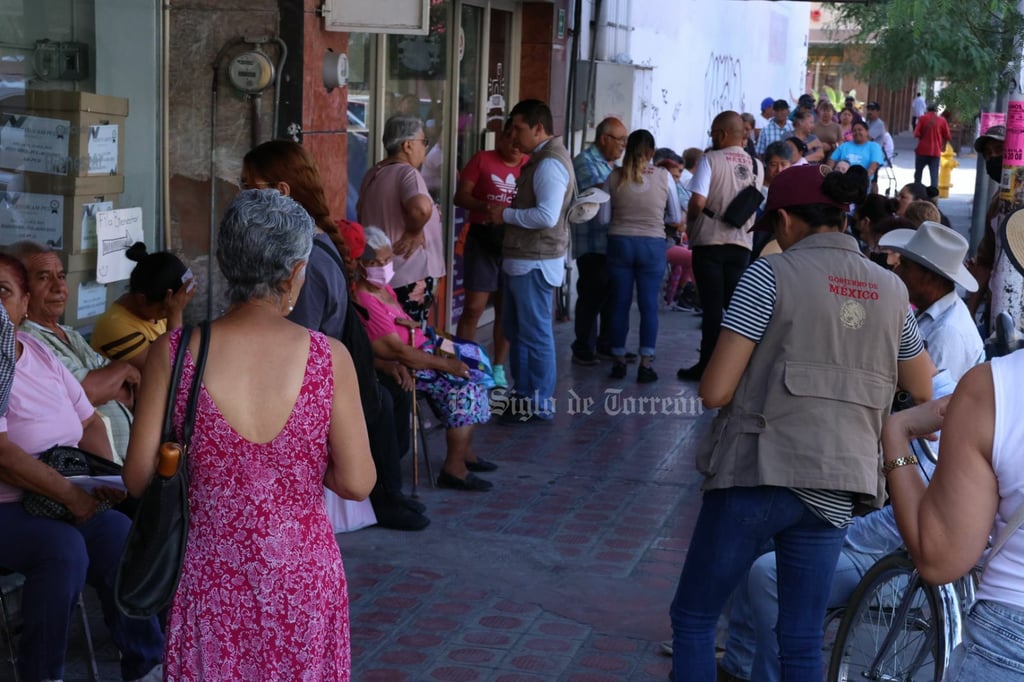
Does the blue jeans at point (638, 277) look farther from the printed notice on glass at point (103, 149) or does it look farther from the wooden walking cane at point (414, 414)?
the printed notice on glass at point (103, 149)

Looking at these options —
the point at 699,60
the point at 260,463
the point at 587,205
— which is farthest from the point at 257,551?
the point at 699,60

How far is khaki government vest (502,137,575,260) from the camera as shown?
8211mm

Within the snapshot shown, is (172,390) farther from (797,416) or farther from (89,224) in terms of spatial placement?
(89,224)

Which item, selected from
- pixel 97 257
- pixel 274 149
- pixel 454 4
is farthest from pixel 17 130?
pixel 454 4

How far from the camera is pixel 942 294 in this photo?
15.6 ft

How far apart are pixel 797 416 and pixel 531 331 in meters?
4.70

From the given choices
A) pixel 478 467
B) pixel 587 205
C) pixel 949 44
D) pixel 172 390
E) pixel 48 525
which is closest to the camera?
pixel 172 390

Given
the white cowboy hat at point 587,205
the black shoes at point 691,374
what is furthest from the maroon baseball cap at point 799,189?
the black shoes at point 691,374

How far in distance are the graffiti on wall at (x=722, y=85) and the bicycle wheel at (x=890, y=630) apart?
15342 mm

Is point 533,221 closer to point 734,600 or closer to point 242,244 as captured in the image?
point 734,600

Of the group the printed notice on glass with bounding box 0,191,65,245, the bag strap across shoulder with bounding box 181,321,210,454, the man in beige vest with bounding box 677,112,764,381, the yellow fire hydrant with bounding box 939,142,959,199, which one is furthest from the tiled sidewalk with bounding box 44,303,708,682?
the yellow fire hydrant with bounding box 939,142,959,199

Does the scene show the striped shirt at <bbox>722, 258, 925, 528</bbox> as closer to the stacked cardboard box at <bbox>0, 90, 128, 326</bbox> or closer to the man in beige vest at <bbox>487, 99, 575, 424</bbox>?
the stacked cardboard box at <bbox>0, 90, 128, 326</bbox>

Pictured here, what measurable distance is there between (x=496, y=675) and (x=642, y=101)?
35.4ft

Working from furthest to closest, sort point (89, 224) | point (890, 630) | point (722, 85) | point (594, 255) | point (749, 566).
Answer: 1. point (722, 85)
2. point (594, 255)
3. point (89, 224)
4. point (890, 630)
5. point (749, 566)
